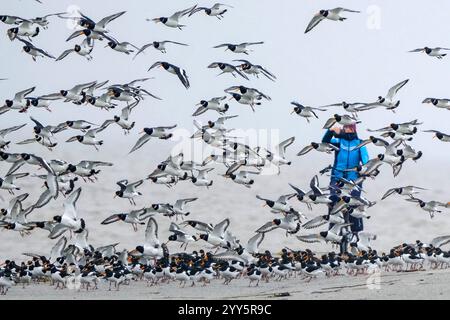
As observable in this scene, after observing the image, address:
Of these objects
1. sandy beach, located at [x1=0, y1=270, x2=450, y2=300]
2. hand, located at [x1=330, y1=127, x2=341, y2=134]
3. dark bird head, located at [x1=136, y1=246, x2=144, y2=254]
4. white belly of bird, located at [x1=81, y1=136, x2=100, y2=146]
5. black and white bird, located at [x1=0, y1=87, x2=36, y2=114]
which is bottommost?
sandy beach, located at [x1=0, y1=270, x2=450, y2=300]

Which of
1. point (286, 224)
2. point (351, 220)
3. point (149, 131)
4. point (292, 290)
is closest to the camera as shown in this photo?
point (292, 290)

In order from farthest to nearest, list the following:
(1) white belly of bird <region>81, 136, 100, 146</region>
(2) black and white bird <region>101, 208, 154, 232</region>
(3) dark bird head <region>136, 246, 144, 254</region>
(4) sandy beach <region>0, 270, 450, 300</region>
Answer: (1) white belly of bird <region>81, 136, 100, 146</region>
(2) black and white bird <region>101, 208, 154, 232</region>
(3) dark bird head <region>136, 246, 144, 254</region>
(4) sandy beach <region>0, 270, 450, 300</region>

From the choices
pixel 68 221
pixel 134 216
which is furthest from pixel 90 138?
pixel 68 221

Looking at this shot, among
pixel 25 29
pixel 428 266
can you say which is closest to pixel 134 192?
pixel 25 29

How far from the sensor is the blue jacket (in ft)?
85.8

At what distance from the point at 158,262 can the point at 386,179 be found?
82876mm

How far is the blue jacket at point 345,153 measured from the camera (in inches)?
1030

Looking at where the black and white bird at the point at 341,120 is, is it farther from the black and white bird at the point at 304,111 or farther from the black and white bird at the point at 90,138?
the black and white bird at the point at 90,138

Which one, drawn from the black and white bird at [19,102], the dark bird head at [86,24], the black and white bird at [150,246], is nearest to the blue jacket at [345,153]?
the black and white bird at [150,246]

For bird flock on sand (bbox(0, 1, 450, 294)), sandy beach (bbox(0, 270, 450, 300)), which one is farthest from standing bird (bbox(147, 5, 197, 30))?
sandy beach (bbox(0, 270, 450, 300))

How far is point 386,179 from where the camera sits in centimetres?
10588

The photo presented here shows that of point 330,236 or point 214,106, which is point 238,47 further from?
point 330,236

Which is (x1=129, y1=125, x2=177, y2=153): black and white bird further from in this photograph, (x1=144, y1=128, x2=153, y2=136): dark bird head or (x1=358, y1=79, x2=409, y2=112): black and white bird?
(x1=358, y1=79, x2=409, y2=112): black and white bird

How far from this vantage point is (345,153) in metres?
26.2
